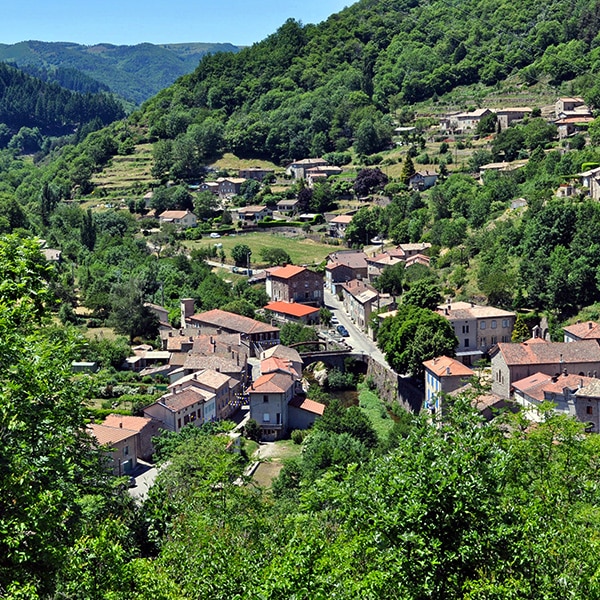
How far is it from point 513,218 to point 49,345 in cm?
3869

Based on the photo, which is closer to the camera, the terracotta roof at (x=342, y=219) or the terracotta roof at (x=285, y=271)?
the terracotta roof at (x=285, y=271)

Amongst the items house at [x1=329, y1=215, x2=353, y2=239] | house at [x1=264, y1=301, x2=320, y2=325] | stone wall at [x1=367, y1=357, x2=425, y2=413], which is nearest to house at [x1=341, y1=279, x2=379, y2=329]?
house at [x1=264, y1=301, x2=320, y2=325]

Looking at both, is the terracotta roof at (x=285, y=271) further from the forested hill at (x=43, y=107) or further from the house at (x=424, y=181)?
the forested hill at (x=43, y=107)

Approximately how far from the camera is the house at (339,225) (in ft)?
199

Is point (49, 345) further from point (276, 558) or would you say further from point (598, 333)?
point (598, 333)

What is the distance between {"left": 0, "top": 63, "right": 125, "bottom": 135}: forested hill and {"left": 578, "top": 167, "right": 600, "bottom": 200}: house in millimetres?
126321

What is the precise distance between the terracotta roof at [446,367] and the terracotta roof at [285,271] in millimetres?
14952

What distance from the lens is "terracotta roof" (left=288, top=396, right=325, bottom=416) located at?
31.7 m

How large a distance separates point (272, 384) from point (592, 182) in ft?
74.8

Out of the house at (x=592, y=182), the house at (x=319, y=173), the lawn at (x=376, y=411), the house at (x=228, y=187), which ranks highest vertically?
the house at (x=592, y=182)

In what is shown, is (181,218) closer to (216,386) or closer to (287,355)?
(287,355)

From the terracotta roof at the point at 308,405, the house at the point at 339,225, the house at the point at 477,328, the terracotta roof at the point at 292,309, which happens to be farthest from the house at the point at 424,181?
the terracotta roof at the point at 308,405

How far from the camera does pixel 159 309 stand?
42.5 m

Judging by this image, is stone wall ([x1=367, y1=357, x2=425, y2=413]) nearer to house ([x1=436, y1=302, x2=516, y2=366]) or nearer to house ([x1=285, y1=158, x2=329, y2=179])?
house ([x1=436, y1=302, x2=516, y2=366])
